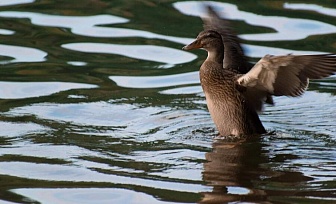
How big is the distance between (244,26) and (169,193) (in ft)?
22.2

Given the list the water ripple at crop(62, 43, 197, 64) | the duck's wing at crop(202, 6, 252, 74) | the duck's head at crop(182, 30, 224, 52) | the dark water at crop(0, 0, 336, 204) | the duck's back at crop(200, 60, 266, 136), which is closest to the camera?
the dark water at crop(0, 0, 336, 204)

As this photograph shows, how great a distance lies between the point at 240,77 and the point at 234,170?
1619 millimetres

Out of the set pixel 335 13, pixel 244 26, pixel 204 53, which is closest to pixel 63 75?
pixel 204 53

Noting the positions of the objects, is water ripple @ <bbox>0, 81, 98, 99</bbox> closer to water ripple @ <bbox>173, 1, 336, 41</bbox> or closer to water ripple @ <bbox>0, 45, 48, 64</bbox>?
water ripple @ <bbox>0, 45, 48, 64</bbox>

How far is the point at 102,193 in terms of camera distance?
754cm

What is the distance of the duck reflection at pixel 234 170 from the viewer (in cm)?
743

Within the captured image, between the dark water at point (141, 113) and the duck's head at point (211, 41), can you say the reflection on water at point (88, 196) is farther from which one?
the duck's head at point (211, 41)

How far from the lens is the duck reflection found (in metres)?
7.43

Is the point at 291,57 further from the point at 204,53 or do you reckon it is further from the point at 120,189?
the point at 204,53

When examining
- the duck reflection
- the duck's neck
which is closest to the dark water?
the duck reflection

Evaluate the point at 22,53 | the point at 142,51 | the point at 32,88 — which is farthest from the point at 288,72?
the point at 22,53

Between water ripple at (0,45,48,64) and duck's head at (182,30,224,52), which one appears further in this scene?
water ripple at (0,45,48,64)

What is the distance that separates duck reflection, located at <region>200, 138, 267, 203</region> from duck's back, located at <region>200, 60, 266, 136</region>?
19cm

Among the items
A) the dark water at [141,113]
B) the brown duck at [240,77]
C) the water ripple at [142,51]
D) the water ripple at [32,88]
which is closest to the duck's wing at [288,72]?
the brown duck at [240,77]
